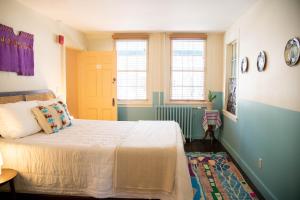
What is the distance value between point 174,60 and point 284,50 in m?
3.03

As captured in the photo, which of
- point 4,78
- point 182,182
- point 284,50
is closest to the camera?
point 182,182

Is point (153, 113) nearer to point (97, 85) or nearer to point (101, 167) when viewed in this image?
point (97, 85)

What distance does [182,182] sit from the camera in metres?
2.12

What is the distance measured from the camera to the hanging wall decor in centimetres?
278

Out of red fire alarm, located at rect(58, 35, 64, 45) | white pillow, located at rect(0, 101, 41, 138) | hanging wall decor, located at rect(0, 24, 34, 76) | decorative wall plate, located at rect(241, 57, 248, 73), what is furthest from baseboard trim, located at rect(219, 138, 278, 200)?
red fire alarm, located at rect(58, 35, 64, 45)

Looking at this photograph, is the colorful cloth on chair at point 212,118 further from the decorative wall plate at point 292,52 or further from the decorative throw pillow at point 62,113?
the decorative throw pillow at point 62,113

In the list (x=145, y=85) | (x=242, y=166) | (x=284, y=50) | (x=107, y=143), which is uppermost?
(x=284, y=50)

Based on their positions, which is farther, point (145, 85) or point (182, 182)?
point (145, 85)

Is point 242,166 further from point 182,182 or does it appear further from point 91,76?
point 91,76

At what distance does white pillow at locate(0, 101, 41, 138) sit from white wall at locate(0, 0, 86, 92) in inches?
17.6

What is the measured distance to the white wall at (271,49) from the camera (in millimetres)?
2162

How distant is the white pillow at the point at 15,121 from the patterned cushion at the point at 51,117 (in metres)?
0.11

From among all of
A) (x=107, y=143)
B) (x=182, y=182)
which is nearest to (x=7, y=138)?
(x=107, y=143)

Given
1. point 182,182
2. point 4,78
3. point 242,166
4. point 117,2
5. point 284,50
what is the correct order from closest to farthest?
point 182,182, point 284,50, point 4,78, point 117,2, point 242,166
